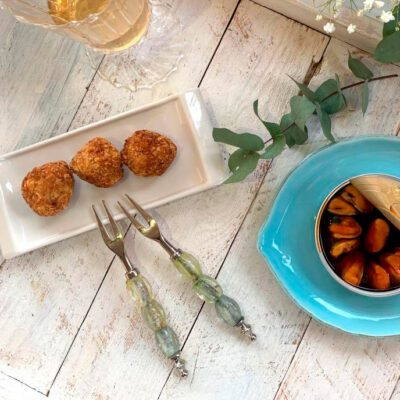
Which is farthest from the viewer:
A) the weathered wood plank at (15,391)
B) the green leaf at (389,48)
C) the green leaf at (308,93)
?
the weathered wood plank at (15,391)

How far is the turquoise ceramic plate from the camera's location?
97cm

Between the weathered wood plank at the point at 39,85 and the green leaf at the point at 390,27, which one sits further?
the weathered wood plank at the point at 39,85

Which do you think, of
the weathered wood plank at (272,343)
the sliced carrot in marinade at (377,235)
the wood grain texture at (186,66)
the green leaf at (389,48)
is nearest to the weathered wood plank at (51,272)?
the wood grain texture at (186,66)

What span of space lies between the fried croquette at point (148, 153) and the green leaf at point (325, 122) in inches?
10.1

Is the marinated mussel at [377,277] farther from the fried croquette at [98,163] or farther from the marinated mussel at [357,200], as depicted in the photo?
the fried croquette at [98,163]

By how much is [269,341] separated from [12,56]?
2.34 feet

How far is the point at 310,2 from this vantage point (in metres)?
0.98

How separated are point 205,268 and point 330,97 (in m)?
0.38

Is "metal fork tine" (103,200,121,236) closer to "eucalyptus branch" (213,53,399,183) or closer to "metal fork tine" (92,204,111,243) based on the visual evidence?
"metal fork tine" (92,204,111,243)

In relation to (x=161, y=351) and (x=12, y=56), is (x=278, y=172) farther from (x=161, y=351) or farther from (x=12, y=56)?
(x=12, y=56)

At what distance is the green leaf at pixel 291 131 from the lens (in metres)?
0.99

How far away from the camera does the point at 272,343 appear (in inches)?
41.8

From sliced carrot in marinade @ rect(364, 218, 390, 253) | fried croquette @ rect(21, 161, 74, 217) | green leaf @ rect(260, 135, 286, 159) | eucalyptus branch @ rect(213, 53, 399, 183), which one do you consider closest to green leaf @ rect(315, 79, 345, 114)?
eucalyptus branch @ rect(213, 53, 399, 183)

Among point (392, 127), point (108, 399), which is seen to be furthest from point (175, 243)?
point (392, 127)
